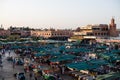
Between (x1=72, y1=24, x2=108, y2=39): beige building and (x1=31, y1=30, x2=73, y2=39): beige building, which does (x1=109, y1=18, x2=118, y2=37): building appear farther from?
(x1=31, y1=30, x2=73, y2=39): beige building

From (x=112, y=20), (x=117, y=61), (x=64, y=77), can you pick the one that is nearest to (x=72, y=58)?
(x=117, y=61)

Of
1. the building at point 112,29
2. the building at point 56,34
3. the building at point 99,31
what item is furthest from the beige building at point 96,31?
the building at point 56,34

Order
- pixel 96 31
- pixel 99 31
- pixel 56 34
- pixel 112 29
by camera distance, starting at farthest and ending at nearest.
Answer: pixel 56 34 → pixel 112 29 → pixel 99 31 → pixel 96 31

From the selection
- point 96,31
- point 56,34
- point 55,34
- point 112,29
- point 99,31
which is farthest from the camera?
point 56,34

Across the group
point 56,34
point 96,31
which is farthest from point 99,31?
point 56,34

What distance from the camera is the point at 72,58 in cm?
2770

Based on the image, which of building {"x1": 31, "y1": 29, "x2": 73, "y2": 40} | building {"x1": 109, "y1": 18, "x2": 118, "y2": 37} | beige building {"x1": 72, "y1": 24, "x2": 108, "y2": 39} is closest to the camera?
beige building {"x1": 72, "y1": 24, "x2": 108, "y2": 39}

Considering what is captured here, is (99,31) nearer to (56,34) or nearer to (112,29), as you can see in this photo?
(112,29)

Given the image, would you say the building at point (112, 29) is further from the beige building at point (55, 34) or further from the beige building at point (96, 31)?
the beige building at point (55, 34)

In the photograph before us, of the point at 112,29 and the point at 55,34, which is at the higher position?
the point at 112,29

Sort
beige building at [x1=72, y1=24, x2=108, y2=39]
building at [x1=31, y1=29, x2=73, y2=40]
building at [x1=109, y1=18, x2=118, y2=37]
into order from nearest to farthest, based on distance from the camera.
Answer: beige building at [x1=72, y1=24, x2=108, y2=39] < building at [x1=109, y1=18, x2=118, y2=37] < building at [x1=31, y1=29, x2=73, y2=40]

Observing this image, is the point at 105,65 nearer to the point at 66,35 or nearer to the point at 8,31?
the point at 66,35

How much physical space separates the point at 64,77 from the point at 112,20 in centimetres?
5626

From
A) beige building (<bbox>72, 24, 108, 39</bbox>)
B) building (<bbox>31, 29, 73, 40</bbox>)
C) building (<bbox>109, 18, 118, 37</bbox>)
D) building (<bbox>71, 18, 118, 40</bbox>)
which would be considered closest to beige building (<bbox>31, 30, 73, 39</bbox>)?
building (<bbox>31, 29, 73, 40</bbox>)
